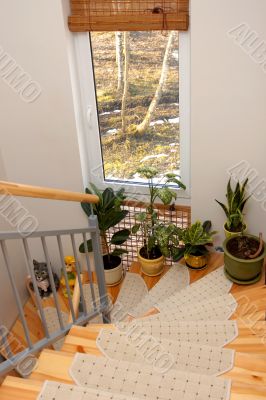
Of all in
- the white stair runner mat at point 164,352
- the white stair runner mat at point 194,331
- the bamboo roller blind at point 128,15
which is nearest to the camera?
the white stair runner mat at point 164,352

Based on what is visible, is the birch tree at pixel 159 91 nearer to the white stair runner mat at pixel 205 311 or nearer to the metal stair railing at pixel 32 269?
the metal stair railing at pixel 32 269

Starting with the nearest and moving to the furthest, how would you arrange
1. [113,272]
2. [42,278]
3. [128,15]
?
[128,15], [113,272], [42,278]

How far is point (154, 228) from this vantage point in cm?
345

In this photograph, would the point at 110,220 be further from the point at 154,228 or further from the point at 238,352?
the point at 238,352

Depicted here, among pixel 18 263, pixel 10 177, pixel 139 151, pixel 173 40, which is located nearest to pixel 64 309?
pixel 18 263

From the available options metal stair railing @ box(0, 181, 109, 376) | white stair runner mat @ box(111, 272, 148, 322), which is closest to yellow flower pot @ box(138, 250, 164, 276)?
white stair runner mat @ box(111, 272, 148, 322)

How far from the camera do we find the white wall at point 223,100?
265 cm

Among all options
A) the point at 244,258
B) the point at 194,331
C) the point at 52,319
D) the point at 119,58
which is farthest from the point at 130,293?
the point at 119,58

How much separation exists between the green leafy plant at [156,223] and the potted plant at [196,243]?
88mm

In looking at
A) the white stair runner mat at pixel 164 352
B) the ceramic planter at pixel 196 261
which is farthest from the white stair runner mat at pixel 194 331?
the ceramic planter at pixel 196 261

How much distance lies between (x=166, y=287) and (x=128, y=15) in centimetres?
219

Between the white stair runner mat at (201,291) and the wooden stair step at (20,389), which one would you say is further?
the white stair runner mat at (201,291)

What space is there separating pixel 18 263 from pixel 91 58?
2083mm

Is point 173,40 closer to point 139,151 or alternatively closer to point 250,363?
point 139,151
